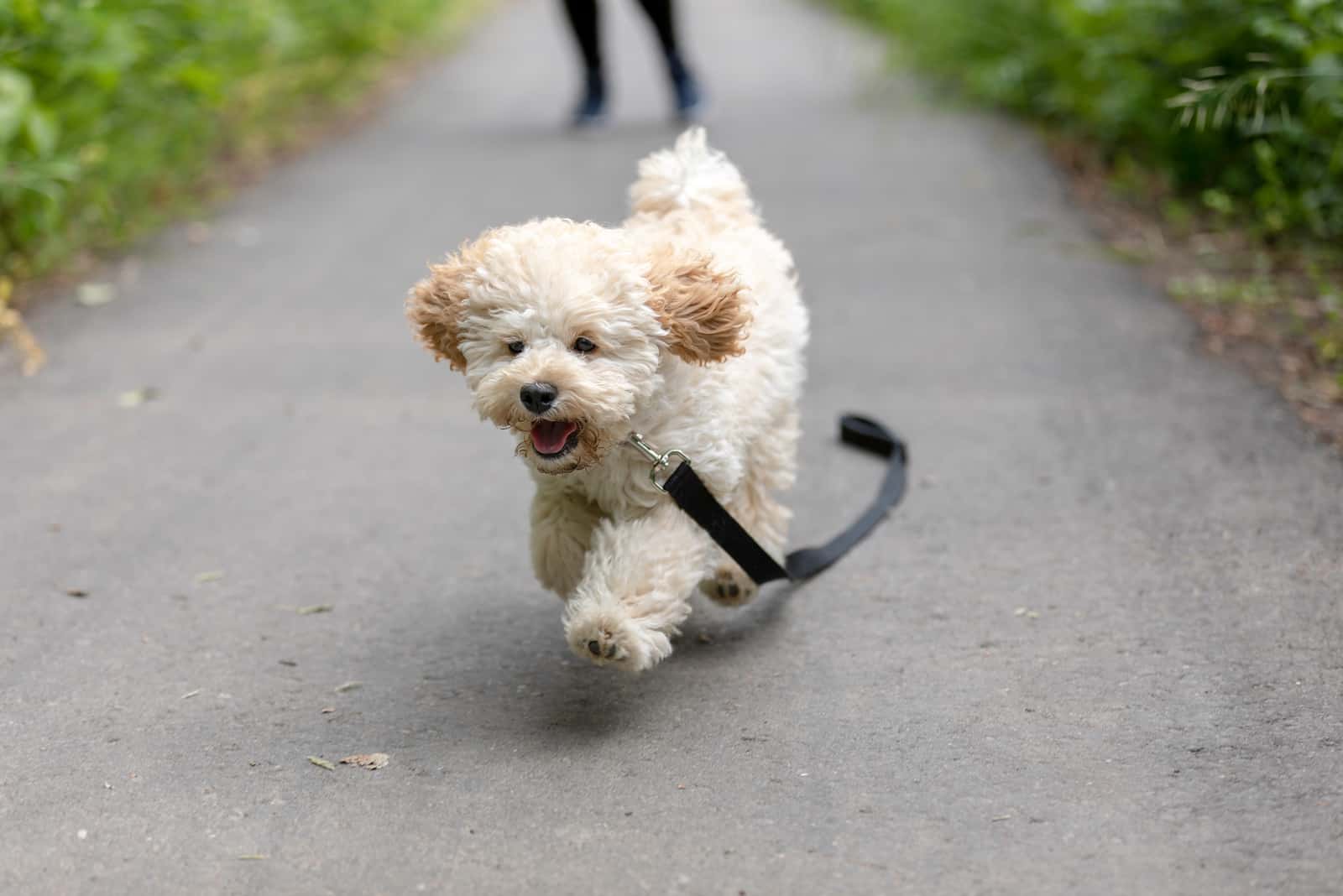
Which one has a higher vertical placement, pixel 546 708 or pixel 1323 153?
pixel 546 708

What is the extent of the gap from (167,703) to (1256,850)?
2.64 metres

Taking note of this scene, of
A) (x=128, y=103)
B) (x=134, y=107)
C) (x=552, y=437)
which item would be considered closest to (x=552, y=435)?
(x=552, y=437)

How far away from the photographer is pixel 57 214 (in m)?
7.63

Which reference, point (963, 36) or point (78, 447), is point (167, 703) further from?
point (963, 36)

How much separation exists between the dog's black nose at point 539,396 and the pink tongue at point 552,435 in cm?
11

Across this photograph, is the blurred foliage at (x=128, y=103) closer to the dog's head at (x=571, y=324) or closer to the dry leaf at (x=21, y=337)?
the dry leaf at (x=21, y=337)

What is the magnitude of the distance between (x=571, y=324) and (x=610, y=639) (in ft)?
2.48

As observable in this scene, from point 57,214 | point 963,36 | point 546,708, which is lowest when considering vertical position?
point 963,36

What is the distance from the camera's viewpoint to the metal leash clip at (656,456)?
3.70 meters

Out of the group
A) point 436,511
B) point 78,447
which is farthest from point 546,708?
point 78,447

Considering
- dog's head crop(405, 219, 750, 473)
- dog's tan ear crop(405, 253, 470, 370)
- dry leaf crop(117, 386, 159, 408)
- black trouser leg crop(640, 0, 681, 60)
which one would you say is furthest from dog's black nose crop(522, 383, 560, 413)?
black trouser leg crop(640, 0, 681, 60)

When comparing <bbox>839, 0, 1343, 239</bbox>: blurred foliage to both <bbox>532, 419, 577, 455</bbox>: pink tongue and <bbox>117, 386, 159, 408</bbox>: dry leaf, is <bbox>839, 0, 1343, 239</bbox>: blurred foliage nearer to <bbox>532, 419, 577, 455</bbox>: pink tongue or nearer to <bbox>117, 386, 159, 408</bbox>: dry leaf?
<bbox>532, 419, 577, 455</bbox>: pink tongue

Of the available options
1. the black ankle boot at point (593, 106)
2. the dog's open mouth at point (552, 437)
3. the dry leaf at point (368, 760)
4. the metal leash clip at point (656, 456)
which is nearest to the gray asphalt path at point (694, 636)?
the dry leaf at point (368, 760)

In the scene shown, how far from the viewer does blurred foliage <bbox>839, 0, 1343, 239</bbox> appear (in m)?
6.17
